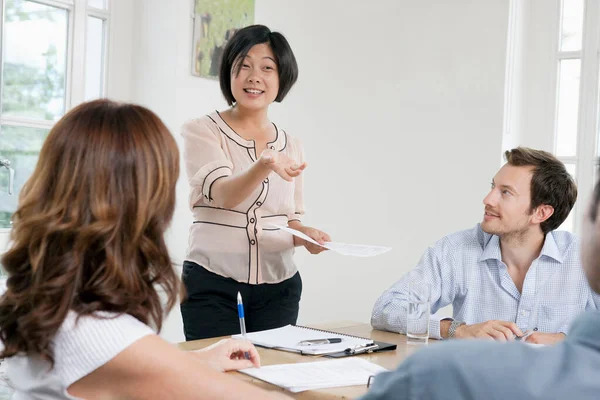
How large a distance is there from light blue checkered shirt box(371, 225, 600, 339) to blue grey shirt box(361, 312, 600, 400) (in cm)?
164

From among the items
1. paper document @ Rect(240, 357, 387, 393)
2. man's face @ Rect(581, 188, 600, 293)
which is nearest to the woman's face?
paper document @ Rect(240, 357, 387, 393)

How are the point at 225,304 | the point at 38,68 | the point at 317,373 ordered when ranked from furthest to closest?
the point at 38,68 → the point at 225,304 → the point at 317,373

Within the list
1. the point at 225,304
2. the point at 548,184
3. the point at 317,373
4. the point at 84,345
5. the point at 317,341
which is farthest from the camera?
the point at 548,184

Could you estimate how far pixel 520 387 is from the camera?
677 mm

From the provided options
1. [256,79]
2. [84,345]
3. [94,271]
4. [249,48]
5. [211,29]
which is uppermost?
[211,29]

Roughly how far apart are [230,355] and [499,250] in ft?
3.69

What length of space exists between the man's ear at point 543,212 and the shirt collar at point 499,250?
6cm

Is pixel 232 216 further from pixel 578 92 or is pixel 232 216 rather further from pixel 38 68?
pixel 578 92

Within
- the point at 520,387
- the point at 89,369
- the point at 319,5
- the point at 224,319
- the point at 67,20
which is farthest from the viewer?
the point at 319,5

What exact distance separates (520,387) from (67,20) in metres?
3.70

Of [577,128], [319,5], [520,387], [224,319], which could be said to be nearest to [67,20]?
[319,5]

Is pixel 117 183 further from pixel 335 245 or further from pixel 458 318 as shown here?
pixel 458 318

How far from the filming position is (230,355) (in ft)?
5.93

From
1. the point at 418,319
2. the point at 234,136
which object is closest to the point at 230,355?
the point at 418,319
